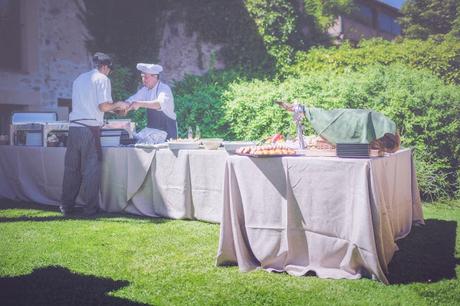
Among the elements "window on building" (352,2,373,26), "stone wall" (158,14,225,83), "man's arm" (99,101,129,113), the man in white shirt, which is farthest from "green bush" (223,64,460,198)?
"window on building" (352,2,373,26)

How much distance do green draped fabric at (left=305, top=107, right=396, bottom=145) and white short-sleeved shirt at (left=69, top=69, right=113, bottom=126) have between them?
2.69 metres

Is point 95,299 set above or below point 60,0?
below

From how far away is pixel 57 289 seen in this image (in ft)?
9.40

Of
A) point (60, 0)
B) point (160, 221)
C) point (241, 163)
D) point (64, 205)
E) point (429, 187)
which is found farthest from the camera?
point (60, 0)

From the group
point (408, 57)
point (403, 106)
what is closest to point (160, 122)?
point (403, 106)

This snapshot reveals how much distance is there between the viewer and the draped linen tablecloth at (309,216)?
2.91 m

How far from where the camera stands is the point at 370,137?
10.4 feet

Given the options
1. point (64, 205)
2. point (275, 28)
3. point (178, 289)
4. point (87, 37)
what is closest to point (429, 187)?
A: point (178, 289)

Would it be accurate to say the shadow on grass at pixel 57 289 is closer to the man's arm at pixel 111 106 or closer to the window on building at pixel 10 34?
the man's arm at pixel 111 106

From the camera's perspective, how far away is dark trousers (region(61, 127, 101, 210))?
5.11 metres

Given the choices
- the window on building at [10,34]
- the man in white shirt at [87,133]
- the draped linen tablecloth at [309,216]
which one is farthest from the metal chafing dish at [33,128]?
the window on building at [10,34]

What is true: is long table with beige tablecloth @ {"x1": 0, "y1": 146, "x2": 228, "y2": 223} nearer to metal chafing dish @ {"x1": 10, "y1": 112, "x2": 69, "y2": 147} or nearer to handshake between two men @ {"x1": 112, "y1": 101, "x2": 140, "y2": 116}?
metal chafing dish @ {"x1": 10, "y1": 112, "x2": 69, "y2": 147}

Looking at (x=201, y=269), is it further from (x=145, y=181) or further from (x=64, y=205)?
(x=64, y=205)

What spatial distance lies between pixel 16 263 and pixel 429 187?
5058mm
